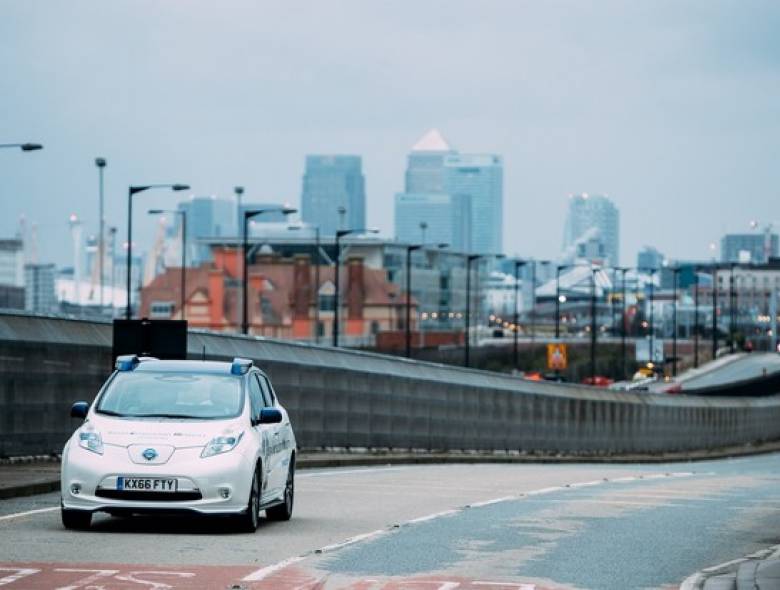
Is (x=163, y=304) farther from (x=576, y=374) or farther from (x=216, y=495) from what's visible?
(x=216, y=495)

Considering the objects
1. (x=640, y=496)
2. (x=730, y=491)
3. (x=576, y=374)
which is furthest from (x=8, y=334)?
(x=576, y=374)

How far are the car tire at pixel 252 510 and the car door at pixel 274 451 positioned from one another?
65 centimetres

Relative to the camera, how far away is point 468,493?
2638 centimetres

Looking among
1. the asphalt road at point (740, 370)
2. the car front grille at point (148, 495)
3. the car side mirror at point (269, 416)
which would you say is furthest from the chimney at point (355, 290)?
the car front grille at point (148, 495)

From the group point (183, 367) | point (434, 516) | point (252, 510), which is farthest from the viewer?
point (434, 516)

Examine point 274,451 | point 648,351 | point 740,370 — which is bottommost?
point 740,370

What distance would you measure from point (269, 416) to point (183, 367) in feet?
3.32

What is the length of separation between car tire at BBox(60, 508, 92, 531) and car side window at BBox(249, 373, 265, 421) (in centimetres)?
188

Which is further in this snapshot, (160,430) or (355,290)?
(355,290)

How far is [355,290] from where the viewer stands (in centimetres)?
18612

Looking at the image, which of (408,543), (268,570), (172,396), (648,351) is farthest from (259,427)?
(648,351)

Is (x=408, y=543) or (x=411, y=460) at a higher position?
(x=408, y=543)

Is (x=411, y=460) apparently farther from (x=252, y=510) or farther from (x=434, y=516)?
(x=252, y=510)

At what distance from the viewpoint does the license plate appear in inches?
687
